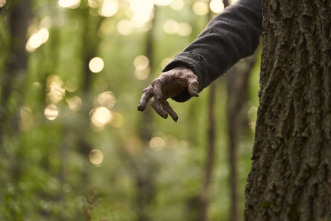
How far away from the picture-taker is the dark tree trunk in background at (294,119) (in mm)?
1596

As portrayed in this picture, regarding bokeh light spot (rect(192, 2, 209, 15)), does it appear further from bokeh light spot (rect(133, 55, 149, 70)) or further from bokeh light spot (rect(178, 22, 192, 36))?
bokeh light spot (rect(133, 55, 149, 70))

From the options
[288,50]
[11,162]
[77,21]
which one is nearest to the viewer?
[288,50]

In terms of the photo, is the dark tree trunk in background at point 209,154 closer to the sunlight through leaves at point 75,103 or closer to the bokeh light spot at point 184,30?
the sunlight through leaves at point 75,103

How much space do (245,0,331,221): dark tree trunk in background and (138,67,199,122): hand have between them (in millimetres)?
323

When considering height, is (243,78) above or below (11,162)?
above

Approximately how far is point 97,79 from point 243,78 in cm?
1268

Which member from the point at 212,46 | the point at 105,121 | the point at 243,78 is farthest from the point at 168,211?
the point at 212,46

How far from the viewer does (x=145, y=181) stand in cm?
1328

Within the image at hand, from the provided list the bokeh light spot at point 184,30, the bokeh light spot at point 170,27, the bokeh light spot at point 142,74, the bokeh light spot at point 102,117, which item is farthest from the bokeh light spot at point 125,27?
the bokeh light spot at point 102,117

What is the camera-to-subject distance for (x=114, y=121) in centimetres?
1792

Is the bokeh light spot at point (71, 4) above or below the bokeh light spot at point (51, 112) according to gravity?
above

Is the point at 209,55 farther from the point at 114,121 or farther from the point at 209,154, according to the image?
the point at 114,121

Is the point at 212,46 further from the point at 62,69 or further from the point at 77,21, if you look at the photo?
the point at 62,69

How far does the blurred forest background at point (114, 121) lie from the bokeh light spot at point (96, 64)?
0.14 feet
